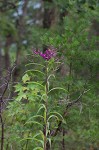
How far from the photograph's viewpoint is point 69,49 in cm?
382

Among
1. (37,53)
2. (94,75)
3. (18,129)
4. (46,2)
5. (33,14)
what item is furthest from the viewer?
(33,14)

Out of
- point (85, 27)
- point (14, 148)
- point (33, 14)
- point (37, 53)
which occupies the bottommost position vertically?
point (14, 148)

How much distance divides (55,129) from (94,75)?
2.47 feet

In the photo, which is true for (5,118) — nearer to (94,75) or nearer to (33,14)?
(94,75)

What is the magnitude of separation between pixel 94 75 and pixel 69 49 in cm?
44

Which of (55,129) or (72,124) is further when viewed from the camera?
(72,124)

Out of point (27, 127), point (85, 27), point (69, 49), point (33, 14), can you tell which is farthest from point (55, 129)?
point (33, 14)

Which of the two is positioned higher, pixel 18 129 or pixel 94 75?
pixel 94 75

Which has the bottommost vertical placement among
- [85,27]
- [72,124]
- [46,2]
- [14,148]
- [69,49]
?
[14,148]

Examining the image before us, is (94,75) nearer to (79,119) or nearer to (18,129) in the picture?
(79,119)

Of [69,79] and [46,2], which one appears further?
[46,2]

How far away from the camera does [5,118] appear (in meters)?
3.93

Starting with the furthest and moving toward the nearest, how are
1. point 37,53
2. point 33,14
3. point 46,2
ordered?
point 33,14, point 46,2, point 37,53

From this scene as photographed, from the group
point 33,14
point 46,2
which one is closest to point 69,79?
point 46,2
